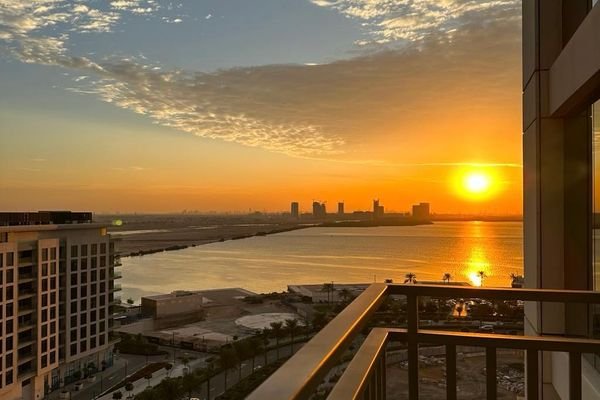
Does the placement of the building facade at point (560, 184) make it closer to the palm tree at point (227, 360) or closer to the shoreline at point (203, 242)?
the palm tree at point (227, 360)

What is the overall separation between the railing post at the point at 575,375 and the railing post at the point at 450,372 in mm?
294

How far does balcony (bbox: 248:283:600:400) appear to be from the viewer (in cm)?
84

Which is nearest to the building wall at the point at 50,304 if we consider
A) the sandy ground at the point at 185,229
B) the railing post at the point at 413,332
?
the railing post at the point at 413,332

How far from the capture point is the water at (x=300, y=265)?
115 feet

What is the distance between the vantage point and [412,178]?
4281 centimetres

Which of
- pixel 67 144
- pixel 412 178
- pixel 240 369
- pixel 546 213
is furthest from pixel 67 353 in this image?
pixel 412 178

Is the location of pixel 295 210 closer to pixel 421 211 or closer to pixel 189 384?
pixel 421 211

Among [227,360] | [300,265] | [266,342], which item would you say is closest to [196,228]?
[300,265]

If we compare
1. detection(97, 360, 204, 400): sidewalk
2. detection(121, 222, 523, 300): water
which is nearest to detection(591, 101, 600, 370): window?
detection(97, 360, 204, 400): sidewalk

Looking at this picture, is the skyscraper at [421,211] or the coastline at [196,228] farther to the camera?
the coastline at [196,228]

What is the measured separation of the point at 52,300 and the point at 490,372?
68.8 feet

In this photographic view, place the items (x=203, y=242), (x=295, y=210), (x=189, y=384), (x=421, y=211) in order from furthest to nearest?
(x=295, y=210)
(x=203, y=242)
(x=421, y=211)
(x=189, y=384)

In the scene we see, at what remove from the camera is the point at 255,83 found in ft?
66.5

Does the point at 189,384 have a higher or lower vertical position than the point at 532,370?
lower
